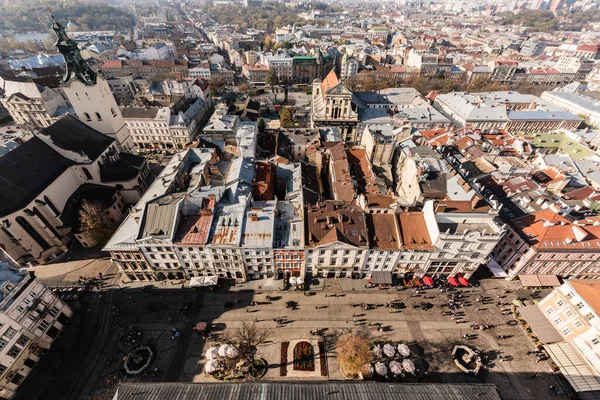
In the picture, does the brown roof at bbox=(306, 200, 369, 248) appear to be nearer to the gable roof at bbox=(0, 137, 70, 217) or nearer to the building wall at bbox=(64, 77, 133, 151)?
the gable roof at bbox=(0, 137, 70, 217)

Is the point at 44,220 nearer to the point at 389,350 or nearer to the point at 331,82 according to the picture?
the point at 389,350

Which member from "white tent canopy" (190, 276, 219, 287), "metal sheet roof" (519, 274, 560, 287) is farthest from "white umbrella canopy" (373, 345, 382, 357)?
"metal sheet roof" (519, 274, 560, 287)

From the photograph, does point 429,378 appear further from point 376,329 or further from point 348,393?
point 348,393

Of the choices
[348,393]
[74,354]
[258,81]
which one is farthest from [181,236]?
[258,81]

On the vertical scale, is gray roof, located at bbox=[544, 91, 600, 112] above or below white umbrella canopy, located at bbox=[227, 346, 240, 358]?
above

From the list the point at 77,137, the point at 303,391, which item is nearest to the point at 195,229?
the point at 303,391

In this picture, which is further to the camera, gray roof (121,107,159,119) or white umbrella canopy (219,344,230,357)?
gray roof (121,107,159,119)
